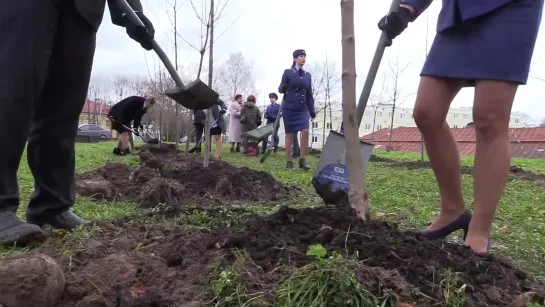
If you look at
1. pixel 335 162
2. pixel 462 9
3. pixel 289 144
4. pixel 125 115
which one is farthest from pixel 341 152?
pixel 125 115

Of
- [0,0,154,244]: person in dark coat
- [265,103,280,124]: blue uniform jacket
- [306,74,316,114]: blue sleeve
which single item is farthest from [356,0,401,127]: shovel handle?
[265,103,280,124]: blue uniform jacket

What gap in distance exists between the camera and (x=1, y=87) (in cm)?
229

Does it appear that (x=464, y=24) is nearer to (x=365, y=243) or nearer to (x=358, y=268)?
(x=365, y=243)

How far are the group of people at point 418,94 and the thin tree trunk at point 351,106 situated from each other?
312 mm

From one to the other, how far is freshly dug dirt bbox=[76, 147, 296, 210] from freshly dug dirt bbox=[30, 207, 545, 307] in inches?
64.7

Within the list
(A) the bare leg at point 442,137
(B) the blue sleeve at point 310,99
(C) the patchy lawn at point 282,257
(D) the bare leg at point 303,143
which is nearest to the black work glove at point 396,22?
(A) the bare leg at point 442,137

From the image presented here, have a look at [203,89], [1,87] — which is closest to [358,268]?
[1,87]

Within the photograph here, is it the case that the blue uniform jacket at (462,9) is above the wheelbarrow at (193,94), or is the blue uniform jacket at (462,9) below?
above

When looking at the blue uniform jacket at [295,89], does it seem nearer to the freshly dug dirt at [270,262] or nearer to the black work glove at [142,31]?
the black work glove at [142,31]

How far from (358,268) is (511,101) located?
1191 mm

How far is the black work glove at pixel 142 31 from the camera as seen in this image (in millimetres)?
3100

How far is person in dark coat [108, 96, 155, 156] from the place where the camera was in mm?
12094

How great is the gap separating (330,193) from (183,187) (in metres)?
2.17

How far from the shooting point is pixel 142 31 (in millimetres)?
3174
